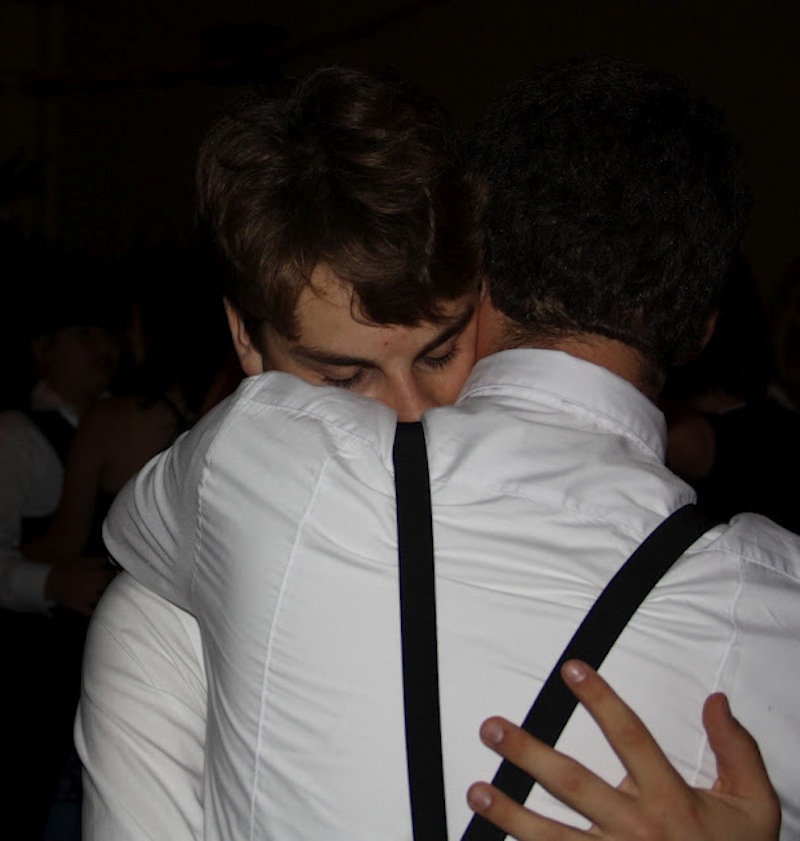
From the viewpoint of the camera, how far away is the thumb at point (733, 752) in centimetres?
89

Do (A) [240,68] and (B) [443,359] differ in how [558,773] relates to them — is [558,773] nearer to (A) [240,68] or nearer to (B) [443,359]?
(B) [443,359]

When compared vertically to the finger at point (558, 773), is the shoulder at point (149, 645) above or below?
below

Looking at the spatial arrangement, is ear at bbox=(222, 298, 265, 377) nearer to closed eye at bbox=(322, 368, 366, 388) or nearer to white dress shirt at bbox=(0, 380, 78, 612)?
closed eye at bbox=(322, 368, 366, 388)

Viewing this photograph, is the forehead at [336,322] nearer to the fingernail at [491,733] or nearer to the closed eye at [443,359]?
the closed eye at [443,359]

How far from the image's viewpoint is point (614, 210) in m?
1.08

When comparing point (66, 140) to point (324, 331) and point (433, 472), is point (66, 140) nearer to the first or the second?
point (324, 331)

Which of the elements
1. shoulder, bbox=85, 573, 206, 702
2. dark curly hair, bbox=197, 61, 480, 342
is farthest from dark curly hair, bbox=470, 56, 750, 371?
shoulder, bbox=85, 573, 206, 702

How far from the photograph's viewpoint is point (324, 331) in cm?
152

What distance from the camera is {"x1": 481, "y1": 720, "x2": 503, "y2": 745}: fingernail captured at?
0.89m

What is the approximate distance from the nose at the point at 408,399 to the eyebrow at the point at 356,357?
5cm

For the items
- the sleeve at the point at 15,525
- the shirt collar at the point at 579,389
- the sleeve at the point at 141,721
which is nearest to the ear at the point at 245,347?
the sleeve at the point at 141,721

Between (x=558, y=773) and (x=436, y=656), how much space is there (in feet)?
0.45

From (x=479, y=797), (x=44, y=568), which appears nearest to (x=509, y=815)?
(x=479, y=797)

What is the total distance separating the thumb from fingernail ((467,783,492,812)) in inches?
7.5
